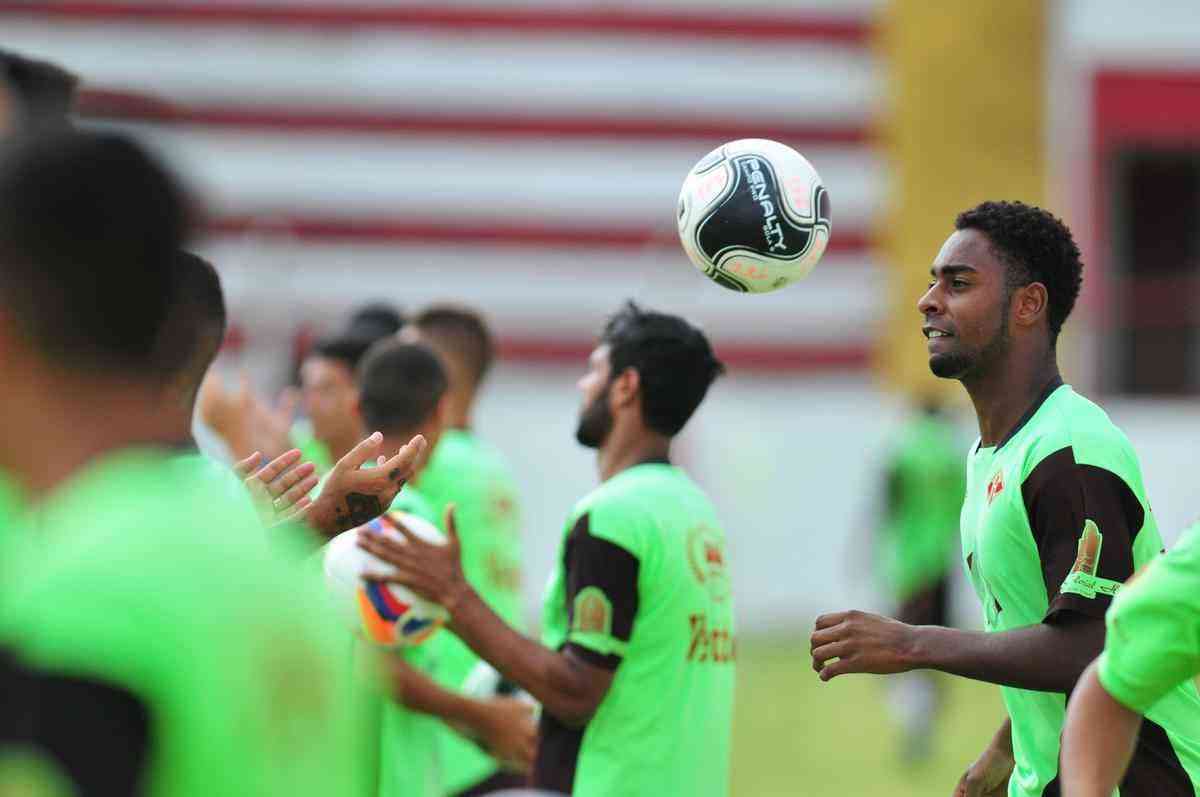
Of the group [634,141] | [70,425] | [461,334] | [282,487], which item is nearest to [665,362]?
[282,487]

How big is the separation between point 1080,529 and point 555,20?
54.0 ft

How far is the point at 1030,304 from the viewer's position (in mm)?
4277

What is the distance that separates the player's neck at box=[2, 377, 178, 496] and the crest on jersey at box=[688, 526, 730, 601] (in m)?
2.78

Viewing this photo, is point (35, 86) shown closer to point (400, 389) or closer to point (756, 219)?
point (400, 389)

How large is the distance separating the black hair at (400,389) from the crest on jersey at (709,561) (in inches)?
48.4

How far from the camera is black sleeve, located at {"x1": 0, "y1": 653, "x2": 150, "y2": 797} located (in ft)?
5.83

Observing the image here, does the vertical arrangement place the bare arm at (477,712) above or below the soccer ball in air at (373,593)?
below

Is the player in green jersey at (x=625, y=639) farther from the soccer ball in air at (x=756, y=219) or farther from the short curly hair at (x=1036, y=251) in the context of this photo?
the short curly hair at (x=1036, y=251)

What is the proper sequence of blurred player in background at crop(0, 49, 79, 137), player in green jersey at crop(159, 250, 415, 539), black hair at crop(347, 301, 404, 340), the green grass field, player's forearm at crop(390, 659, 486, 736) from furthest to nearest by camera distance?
the green grass field < black hair at crop(347, 301, 404, 340) < player's forearm at crop(390, 659, 486, 736) < blurred player in background at crop(0, 49, 79, 137) < player in green jersey at crop(159, 250, 415, 539)

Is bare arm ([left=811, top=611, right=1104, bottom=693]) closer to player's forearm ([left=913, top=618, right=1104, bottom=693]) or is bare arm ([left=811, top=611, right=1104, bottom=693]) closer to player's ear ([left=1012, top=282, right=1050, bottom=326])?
player's forearm ([left=913, top=618, right=1104, bottom=693])

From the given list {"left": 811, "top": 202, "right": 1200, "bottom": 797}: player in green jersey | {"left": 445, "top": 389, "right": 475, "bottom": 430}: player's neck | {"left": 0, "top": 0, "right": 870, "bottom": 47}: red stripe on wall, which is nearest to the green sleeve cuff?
{"left": 811, "top": 202, "right": 1200, "bottom": 797}: player in green jersey

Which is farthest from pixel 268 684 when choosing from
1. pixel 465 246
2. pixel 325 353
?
pixel 465 246

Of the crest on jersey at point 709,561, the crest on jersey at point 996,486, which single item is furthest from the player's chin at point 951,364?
the crest on jersey at point 709,561

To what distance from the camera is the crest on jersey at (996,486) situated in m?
4.04
